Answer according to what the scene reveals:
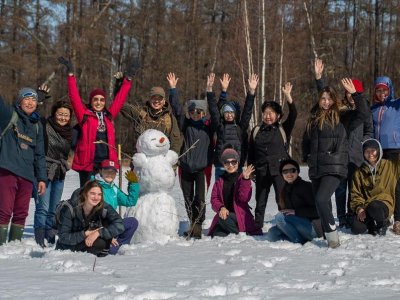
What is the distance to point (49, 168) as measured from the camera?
21.3 ft

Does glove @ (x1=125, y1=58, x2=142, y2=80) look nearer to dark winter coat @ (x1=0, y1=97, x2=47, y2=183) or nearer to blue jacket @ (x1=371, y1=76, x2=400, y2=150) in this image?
dark winter coat @ (x1=0, y1=97, x2=47, y2=183)

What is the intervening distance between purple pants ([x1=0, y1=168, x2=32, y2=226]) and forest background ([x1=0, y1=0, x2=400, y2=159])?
16.7m

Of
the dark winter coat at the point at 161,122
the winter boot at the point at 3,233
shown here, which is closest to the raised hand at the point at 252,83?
the dark winter coat at the point at 161,122

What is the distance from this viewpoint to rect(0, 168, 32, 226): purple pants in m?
5.74

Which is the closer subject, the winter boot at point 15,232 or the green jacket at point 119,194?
the winter boot at point 15,232

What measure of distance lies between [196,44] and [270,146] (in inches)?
845

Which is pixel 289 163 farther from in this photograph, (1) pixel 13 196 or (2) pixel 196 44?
(2) pixel 196 44

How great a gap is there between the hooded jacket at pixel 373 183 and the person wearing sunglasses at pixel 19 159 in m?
3.60

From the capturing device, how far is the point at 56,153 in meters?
6.64

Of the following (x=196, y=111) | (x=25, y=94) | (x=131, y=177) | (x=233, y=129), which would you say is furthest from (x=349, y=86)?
(x=25, y=94)

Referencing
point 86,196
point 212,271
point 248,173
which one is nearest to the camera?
point 212,271

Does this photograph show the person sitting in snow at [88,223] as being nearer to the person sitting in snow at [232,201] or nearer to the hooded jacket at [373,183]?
the person sitting in snow at [232,201]

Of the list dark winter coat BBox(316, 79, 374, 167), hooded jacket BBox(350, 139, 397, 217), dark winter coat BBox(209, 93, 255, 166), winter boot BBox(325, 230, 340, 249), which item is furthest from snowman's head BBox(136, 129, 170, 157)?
hooded jacket BBox(350, 139, 397, 217)

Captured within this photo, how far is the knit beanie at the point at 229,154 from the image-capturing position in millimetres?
6711
